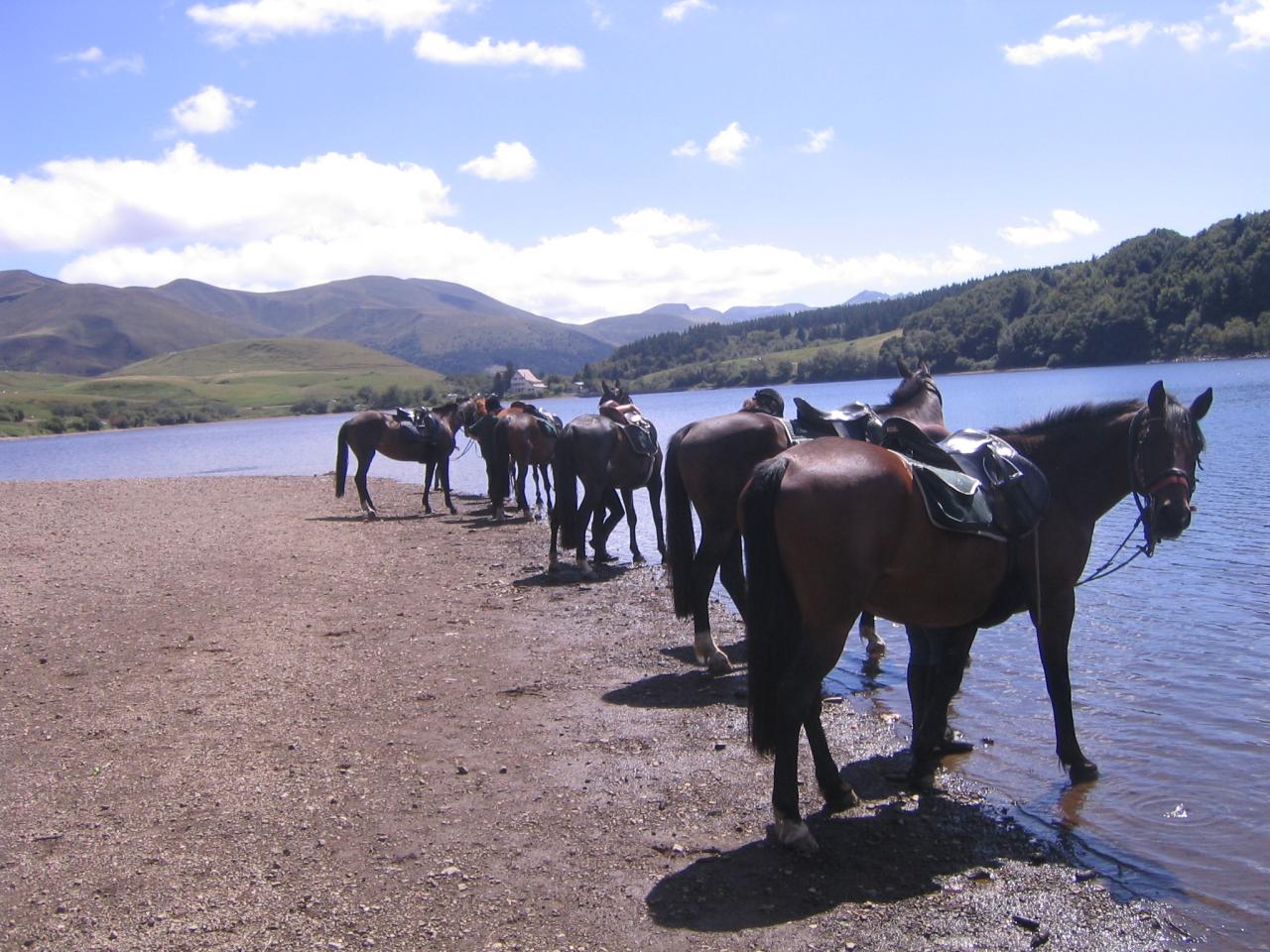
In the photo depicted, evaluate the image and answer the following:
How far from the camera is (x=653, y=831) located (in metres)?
5.17

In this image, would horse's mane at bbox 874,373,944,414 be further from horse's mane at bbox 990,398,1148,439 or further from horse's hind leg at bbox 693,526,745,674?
horse's mane at bbox 990,398,1148,439

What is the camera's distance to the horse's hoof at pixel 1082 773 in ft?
19.5

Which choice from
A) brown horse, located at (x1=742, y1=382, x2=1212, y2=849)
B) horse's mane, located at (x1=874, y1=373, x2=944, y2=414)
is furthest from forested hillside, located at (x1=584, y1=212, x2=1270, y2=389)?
brown horse, located at (x1=742, y1=382, x2=1212, y2=849)

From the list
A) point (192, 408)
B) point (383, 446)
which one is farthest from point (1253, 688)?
point (192, 408)

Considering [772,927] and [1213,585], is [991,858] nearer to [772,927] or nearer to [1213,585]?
[772,927]

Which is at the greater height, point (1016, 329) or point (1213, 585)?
point (1016, 329)

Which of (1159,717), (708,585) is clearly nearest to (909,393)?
(708,585)

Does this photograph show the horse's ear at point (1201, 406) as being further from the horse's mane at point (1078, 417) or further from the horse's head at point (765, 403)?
the horse's head at point (765, 403)

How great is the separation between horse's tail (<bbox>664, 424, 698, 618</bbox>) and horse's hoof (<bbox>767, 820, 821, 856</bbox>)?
11.8 feet

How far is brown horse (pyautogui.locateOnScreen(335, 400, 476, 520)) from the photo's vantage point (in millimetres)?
20875

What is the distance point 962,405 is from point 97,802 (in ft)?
172

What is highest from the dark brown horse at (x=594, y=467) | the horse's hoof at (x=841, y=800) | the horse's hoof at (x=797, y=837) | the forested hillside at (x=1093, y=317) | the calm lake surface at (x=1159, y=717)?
the forested hillside at (x=1093, y=317)

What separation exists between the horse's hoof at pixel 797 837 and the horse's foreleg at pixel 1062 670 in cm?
183

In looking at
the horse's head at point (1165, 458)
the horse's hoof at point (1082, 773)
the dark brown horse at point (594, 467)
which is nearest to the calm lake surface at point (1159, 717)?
the horse's hoof at point (1082, 773)
